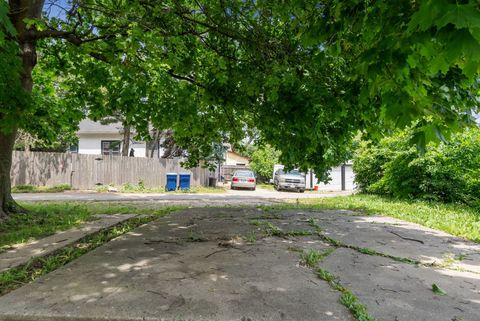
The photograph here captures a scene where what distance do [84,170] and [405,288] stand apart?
1796 cm

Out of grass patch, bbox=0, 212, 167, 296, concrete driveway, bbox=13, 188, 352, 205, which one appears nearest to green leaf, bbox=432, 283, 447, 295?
grass patch, bbox=0, 212, 167, 296

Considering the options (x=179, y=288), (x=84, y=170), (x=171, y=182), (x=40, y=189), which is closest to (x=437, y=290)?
(x=179, y=288)

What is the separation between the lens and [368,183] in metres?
14.5

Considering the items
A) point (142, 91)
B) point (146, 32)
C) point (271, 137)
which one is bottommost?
point (271, 137)

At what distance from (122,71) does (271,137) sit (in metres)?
3.01

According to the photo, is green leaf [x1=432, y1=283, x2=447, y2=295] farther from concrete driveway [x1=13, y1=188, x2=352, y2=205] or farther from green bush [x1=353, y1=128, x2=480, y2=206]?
concrete driveway [x1=13, y1=188, x2=352, y2=205]

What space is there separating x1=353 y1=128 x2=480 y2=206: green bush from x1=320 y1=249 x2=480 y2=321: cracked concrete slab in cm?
523

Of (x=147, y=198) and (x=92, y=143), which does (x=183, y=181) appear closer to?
(x=147, y=198)

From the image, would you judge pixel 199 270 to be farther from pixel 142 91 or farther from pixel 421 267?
pixel 142 91

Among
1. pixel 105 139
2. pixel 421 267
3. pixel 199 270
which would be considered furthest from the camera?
pixel 105 139

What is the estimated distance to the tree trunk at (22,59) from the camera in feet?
19.2

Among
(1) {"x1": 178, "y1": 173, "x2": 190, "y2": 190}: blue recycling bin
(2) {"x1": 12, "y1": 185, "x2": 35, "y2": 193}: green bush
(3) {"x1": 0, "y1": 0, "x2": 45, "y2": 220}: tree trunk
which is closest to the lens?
(3) {"x1": 0, "y1": 0, "x2": 45, "y2": 220}: tree trunk

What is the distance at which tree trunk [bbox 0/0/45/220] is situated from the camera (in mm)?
5844

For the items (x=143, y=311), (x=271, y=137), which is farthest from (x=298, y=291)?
(x=271, y=137)
